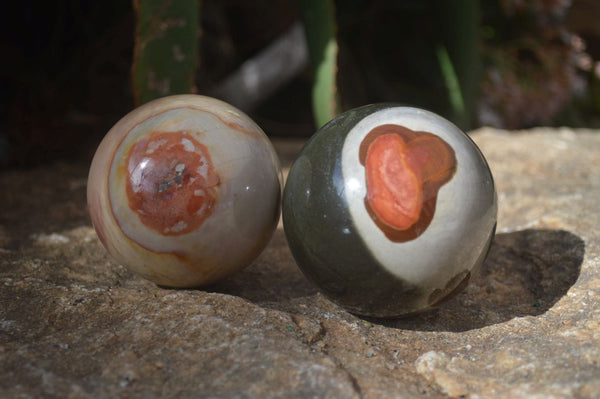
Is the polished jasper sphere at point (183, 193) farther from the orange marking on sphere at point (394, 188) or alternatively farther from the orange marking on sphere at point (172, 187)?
the orange marking on sphere at point (394, 188)

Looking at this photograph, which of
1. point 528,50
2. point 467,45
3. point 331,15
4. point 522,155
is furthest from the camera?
point 528,50

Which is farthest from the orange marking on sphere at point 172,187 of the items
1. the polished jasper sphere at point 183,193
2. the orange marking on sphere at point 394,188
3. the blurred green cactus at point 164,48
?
the blurred green cactus at point 164,48

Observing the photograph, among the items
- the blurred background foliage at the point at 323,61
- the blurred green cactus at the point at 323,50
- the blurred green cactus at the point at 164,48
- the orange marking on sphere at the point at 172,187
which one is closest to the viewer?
the orange marking on sphere at the point at 172,187

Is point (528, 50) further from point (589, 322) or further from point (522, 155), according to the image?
point (589, 322)

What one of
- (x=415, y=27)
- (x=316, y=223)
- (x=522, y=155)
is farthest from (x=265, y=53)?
(x=316, y=223)

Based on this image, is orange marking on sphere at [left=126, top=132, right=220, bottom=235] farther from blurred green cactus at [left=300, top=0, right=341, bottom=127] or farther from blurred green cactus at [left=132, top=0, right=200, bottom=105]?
blurred green cactus at [left=300, top=0, right=341, bottom=127]

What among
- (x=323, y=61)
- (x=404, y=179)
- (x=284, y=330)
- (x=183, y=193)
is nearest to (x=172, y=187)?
(x=183, y=193)

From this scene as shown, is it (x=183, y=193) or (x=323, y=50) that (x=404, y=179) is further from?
(x=323, y=50)
